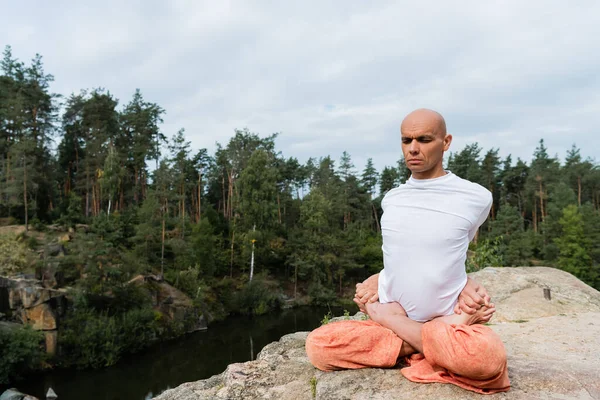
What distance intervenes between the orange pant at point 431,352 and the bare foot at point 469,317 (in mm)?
99

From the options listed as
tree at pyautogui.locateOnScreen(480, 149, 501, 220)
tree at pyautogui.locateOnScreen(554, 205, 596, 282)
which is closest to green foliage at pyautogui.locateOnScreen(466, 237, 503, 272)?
tree at pyautogui.locateOnScreen(554, 205, 596, 282)

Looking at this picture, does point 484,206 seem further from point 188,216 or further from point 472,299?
point 188,216

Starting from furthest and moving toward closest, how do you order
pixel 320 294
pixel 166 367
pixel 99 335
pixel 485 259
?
pixel 320 294 < pixel 99 335 < pixel 166 367 < pixel 485 259

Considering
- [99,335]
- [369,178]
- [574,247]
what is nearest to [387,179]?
[369,178]

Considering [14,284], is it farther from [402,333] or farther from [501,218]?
[501,218]

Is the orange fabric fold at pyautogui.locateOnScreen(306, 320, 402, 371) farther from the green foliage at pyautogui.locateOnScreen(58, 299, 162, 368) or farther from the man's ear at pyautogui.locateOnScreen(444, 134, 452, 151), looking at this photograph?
the green foliage at pyautogui.locateOnScreen(58, 299, 162, 368)

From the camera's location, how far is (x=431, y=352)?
1880 millimetres

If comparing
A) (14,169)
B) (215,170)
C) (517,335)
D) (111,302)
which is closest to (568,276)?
(517,335)

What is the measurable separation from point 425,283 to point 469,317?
10.3 inches

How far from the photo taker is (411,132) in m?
2.04

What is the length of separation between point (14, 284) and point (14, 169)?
10.1 m

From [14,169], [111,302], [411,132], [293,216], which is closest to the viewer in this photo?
[411,132]

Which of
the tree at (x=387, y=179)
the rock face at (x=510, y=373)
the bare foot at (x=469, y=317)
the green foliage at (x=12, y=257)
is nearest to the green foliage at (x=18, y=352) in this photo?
the green foliage at (x=12, y=257)

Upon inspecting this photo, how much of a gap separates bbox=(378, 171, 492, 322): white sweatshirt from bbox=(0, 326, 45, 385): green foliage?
45.8ft
